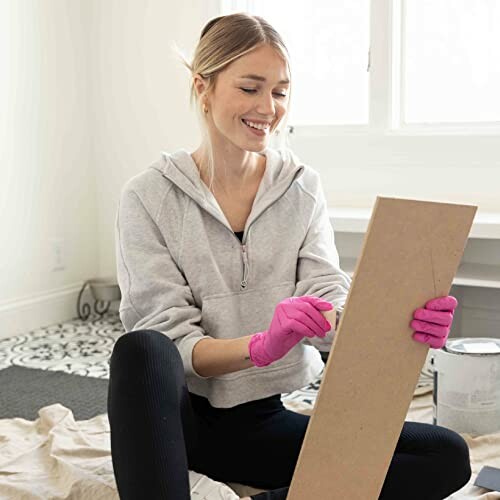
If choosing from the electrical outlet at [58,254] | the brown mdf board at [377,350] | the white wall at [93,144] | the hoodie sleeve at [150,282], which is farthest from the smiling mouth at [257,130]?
the electrical outlet at [58,254]

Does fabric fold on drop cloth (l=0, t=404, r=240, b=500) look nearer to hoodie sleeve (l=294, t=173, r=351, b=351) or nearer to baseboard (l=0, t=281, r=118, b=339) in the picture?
hoodie sleeve (l=294, t=173, r=351, b=351)

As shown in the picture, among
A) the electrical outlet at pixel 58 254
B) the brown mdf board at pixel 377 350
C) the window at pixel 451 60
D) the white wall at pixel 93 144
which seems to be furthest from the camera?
the electrical outlet at pixel 58 254

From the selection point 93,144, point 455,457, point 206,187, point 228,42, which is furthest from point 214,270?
point 93,144

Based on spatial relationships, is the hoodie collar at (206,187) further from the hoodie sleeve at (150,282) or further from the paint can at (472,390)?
the paint can at (472,390)

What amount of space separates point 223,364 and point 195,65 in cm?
58

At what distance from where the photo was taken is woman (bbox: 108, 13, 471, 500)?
1.40 m

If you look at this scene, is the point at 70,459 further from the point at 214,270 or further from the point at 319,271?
the point at 319,271

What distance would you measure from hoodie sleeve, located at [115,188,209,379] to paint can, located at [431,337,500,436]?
0.75 metres

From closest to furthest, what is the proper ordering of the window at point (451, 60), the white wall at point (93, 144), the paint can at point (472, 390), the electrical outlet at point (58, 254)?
the paint can at point (472, 390), the window at point (451, 60), the white wall at point (93, 144), the electrical outlet at point (58, 254)

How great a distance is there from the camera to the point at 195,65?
5.19 ft

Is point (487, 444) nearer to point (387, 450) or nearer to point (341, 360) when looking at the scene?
point (387, 450)

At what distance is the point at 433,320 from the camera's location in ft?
3.66

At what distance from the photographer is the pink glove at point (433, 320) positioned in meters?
1.12

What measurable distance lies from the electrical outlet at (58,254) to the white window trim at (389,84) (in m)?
1.21
